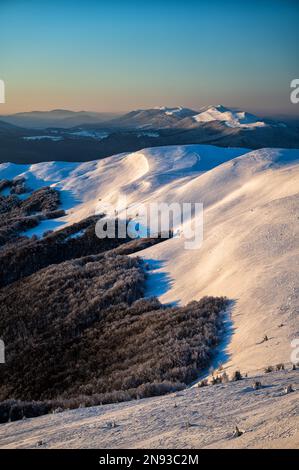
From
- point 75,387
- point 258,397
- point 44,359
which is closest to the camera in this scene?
point 258,397

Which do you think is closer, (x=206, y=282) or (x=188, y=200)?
(x=206, y=282)

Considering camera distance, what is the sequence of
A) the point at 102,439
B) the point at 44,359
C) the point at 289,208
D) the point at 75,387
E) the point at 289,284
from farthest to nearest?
the point at 289,208
the point at 44,359
the point at 289,284
the point at 75,387
the point at 102,439

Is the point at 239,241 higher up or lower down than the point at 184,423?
lower down

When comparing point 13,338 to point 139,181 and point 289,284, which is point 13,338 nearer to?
point 289,284

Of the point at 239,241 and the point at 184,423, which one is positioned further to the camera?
the point at 239,241

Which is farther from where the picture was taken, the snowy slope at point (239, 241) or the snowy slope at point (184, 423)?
the snowy slope at point (239, 241)

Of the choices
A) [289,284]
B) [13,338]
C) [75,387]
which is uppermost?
[289,284]

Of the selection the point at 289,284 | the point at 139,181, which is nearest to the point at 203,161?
the point at 139,181

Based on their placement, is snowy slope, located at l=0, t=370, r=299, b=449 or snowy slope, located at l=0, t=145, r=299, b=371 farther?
snowy slope, located at l=0, t=145, r=299, b=371
